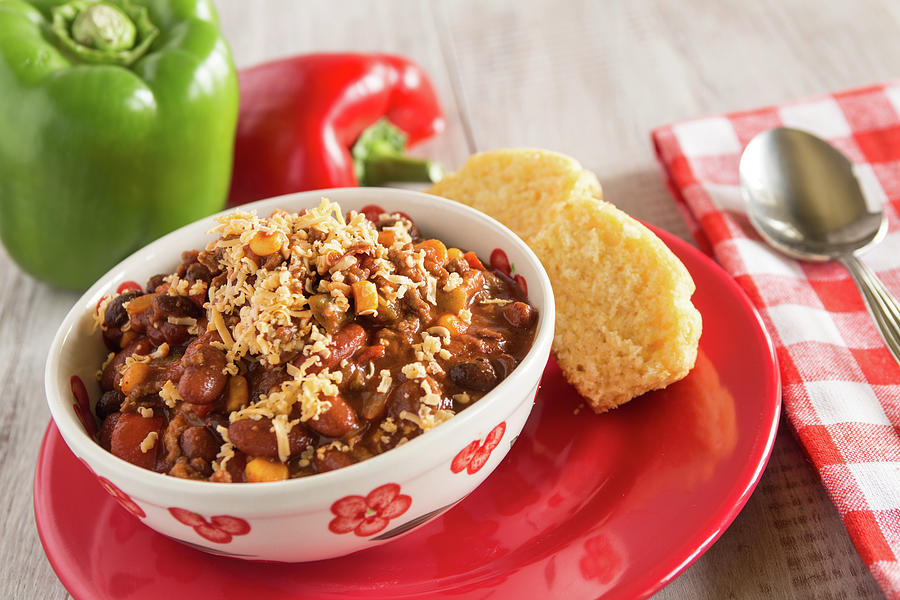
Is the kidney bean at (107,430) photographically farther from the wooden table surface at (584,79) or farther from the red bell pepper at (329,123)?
the red bell pepper at (329,123)

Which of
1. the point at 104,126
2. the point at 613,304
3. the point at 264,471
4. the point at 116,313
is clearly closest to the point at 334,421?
the point at 264,471

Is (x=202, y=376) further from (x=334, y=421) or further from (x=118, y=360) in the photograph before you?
(x=118, y=360)

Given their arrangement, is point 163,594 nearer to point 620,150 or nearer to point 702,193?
point 702,193

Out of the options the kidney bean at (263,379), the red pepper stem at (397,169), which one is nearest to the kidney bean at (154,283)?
the kidney bean at (263,379)

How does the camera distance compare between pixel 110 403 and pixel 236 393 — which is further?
pixel 110 403

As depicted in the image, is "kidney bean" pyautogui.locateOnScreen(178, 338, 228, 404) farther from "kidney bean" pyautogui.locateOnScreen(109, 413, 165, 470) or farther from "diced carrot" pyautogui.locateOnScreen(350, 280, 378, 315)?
"diced carrot" pyautogui.locateOnScreen(350, 280, 378, 315)

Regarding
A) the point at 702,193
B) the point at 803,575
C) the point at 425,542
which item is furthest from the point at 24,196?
the point at 803,575

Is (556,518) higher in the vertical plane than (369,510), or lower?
lower
